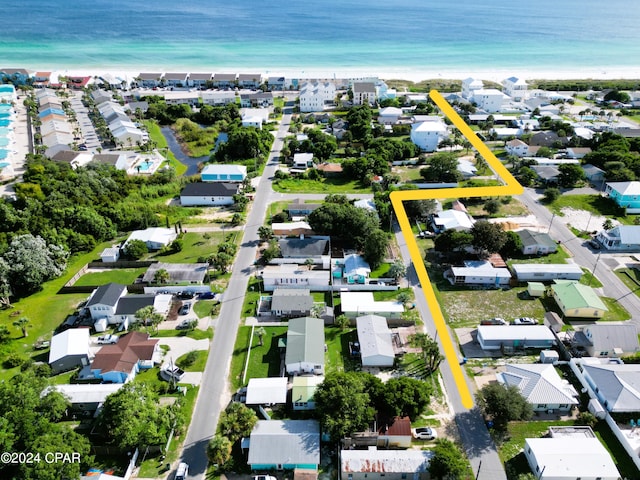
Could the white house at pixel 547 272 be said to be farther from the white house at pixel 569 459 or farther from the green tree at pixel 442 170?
the green tree at pixel 442 170

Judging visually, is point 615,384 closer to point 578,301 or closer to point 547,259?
point 578,301

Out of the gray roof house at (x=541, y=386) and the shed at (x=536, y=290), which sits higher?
the shed at (x=536, y=290)

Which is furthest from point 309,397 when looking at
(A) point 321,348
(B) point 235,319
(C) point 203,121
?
(C) point 203,121

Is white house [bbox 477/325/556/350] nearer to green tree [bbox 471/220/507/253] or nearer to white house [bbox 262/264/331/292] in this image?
green tree [bbox 471/220/507/253]

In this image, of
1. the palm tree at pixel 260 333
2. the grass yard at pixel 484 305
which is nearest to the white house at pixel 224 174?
the palm tree at pixel 260 333

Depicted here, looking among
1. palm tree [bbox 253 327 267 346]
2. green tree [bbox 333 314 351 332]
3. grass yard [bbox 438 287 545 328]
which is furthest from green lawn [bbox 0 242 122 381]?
grass yard [bbox 438 287 545 328]

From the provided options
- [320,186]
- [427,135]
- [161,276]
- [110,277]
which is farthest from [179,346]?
[427,135]

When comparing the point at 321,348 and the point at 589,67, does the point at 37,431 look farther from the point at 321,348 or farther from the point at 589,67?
the point at 589,67
